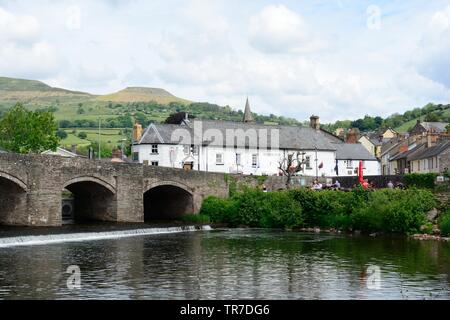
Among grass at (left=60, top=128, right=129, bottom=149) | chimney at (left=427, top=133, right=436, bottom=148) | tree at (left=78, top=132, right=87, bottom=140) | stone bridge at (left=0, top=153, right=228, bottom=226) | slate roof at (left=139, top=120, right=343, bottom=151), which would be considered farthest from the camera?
tree at (left=78, top=132, right=87, bottom=140)

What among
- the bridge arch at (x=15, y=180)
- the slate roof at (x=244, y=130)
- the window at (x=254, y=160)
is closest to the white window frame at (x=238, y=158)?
the window at (x=254, y=160)

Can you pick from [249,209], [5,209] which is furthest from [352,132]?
[5,209]

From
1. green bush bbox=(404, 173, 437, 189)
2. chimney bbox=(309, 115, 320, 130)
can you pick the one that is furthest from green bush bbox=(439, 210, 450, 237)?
chimney bbox=(309, 115, 320, 130)

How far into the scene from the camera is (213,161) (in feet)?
237

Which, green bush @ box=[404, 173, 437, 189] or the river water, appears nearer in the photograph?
the river water

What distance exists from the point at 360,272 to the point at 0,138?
6327 centimetres

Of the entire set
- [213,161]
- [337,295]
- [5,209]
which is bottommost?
[337,295]

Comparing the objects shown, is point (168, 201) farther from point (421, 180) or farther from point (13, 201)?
point (421, 180)

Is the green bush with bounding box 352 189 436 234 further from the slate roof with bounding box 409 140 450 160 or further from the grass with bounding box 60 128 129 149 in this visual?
the grass with bounding box 60 128 129 149

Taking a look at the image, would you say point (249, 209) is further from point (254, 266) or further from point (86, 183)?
point (254, 266)

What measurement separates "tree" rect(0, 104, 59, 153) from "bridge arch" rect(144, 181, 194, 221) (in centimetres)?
2228

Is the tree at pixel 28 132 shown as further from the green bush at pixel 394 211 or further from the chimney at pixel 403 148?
the green bush at pixel 394 211

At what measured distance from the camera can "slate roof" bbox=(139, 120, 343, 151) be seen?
70688 mm

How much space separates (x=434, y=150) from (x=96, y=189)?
3500 cm
